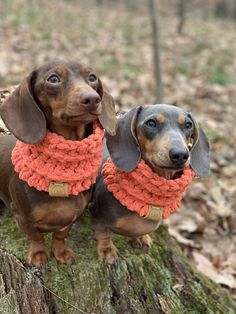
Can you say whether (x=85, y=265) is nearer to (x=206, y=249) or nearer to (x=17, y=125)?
(x=17, y=125)

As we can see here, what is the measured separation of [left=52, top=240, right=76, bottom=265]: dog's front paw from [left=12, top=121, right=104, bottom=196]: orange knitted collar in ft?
1.25

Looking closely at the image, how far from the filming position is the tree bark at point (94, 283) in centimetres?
255

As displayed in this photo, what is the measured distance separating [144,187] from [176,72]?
7581 mm

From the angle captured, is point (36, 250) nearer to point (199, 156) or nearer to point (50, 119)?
point (50, 119)

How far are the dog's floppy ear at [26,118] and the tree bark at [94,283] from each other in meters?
0.69

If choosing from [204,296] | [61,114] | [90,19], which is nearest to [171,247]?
[204,296]

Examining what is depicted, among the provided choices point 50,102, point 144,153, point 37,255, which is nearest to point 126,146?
point 144,153

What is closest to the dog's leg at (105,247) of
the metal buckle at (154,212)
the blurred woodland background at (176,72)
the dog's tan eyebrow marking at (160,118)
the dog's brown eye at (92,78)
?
the metal buckle at (154,212)

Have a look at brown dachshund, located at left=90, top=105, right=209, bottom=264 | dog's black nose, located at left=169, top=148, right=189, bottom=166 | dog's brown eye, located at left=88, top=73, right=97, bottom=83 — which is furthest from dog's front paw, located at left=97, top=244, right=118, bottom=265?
dog's brown eye, located at left=88, top=73, right=97, bottom=83

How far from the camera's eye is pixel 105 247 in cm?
271

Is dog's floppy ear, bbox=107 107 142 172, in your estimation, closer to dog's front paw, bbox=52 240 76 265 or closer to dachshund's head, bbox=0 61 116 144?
dachshund's head, bbox=0 61 116 144

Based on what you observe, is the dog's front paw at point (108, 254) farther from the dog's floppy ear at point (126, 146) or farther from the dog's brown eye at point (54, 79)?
the dog's brown eye at point (54, 79)

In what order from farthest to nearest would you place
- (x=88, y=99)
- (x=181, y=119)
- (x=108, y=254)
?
(x=108, y=254) < (x=181, y=119) < (x=88, y=99)

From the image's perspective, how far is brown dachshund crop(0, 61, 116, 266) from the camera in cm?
215
